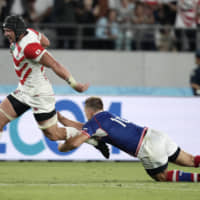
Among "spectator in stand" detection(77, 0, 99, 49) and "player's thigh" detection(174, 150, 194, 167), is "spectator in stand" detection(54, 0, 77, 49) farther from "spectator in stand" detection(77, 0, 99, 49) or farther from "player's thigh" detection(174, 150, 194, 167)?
"player's thigh" detection(174, 150, 194, 167)

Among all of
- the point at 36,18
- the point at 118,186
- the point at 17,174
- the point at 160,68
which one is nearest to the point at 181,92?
the point at 160,68

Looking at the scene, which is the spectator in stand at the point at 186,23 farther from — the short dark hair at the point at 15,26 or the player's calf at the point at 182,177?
the player's calf at the point at 182,177

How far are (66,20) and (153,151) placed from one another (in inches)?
307

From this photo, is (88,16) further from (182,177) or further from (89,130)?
(182,177)

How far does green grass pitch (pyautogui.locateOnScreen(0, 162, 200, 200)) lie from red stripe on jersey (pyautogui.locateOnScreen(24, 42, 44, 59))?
1660 mm

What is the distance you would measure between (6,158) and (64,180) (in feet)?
10.4

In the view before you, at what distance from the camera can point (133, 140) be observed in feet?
24.2

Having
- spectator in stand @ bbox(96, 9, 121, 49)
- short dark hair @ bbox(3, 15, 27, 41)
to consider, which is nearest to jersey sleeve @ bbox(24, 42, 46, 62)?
short dark hair @ bbox(3, 15, 27, 41)

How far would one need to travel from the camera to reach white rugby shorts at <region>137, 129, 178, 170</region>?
24.2 feet

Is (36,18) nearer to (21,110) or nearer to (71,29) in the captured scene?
(71,29)

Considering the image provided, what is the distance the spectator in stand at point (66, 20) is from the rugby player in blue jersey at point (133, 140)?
713 cm

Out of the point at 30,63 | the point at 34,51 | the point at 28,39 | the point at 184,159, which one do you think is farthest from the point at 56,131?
the point at 184,159

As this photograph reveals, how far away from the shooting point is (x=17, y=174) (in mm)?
8852

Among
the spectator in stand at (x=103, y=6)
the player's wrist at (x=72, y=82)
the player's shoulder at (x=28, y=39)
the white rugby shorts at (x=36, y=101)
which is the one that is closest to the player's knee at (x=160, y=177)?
the player's wrist at (x=72, y=82)
